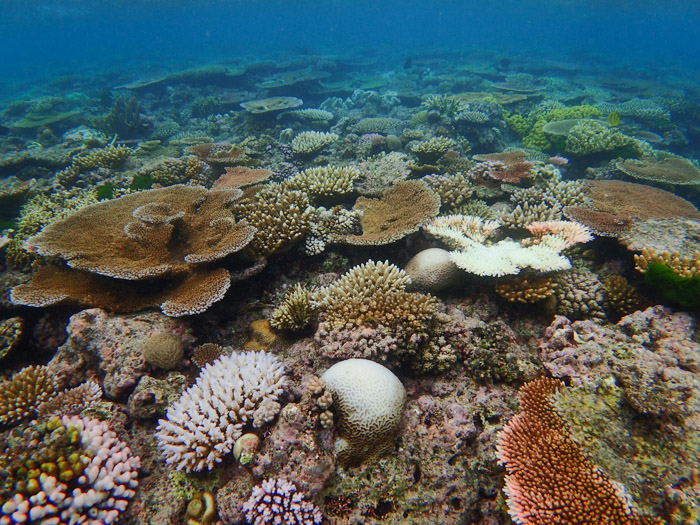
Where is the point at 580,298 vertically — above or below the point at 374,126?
above

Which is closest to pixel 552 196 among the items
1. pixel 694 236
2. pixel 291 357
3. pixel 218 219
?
pixel 694 236

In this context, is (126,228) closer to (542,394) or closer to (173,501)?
(173,501)

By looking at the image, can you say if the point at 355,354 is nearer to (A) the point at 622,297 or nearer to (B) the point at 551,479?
(B) the point at 551,479

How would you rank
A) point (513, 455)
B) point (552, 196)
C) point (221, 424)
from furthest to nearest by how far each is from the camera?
1. point (552, 196)
2. point (221, 424)
3. point (513, 455)

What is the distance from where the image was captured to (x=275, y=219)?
4.50 metres

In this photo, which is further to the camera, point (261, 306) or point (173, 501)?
point (261, 306)

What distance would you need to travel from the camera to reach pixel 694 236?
4617 millimetres

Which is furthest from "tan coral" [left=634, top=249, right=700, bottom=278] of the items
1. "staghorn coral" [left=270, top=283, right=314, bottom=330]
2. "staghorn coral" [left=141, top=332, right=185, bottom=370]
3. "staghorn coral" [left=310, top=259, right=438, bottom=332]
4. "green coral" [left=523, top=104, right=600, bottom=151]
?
"green coral" [left=523, top=104, right=600, bottom=151]

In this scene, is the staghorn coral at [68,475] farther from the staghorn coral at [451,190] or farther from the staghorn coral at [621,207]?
the staghorn coral at [621,207]

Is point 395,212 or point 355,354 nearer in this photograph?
point 355,354

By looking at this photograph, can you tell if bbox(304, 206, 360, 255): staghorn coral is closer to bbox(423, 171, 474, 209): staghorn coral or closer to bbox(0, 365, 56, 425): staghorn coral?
bbox(423, 171, 474, 209): staghorn coral

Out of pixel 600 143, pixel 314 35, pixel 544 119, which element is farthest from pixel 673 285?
pixel 314 35

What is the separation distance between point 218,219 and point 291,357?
7.73 feet

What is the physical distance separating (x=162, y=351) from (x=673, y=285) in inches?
230
